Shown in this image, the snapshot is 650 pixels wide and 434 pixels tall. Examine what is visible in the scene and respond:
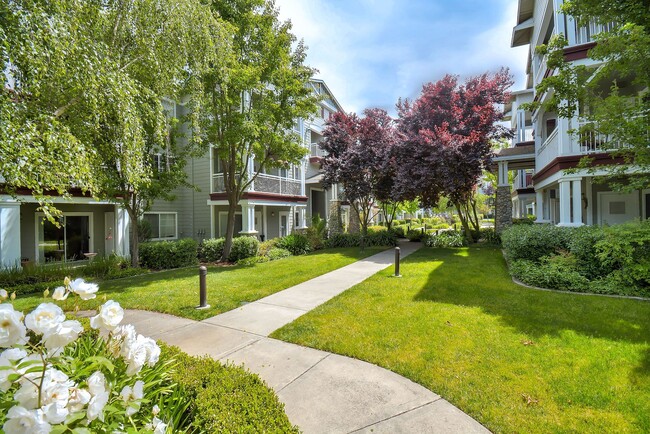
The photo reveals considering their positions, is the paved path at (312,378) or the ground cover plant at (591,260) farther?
the ground cover plant at (591,260)

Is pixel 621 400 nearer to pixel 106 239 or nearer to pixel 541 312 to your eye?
pixel 541 312

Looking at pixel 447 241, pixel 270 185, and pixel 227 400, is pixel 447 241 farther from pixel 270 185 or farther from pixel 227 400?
pixel 227 400

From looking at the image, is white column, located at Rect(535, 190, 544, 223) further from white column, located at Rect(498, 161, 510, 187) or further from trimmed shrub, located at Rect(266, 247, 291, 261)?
trimmed shrub, located at Rect(266, 247, 291, 261)

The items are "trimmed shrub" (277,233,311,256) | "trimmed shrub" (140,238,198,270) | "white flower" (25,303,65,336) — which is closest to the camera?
"white flower" (25,303,65,336)

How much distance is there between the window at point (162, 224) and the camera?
16.2m

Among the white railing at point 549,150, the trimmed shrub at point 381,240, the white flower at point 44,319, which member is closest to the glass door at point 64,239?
the white flower at point 44,319

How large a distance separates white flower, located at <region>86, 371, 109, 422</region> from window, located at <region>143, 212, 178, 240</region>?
651 inches

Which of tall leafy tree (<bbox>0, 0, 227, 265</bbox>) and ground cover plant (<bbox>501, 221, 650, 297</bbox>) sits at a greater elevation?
tall leafy tree (<bbox>0, 0, 227, 265</bbox>)

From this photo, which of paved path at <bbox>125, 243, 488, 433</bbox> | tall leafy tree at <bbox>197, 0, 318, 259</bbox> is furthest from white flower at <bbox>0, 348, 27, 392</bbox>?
tall leafy tree at <bbox>197, 0, 318, 259</bbox>

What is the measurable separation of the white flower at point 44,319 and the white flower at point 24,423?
378 millimetres

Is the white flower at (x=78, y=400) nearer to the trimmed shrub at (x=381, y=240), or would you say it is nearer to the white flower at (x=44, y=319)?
the white flower at (x=44, y=319)

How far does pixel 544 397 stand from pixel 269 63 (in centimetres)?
1296

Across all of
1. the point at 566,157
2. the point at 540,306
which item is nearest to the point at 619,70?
the point at 566,157

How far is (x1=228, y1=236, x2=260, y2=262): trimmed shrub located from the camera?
13820 mm
